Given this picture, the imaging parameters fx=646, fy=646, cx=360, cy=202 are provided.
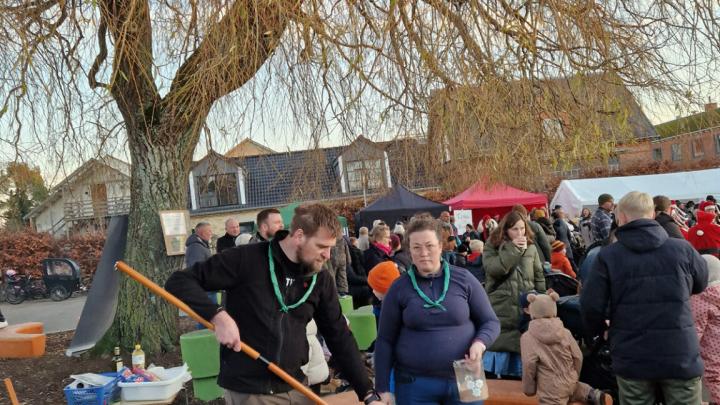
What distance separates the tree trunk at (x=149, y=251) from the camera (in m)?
7.69

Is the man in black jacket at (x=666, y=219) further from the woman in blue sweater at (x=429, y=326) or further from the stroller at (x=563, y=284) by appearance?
the woman in blue sweater at (x=429, y=326)

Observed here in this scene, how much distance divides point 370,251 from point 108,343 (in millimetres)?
3552

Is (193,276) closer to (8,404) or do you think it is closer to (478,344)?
(478,344)

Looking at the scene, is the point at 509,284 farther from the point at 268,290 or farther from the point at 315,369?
the point at 268,290

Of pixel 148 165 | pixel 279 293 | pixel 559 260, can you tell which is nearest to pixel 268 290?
pixel 279 293

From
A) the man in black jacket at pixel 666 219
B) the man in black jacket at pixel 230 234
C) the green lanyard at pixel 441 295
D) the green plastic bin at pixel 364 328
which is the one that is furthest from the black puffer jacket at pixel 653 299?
the man in black jacket at pixel 230 234

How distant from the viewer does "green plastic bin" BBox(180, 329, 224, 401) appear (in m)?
5.85

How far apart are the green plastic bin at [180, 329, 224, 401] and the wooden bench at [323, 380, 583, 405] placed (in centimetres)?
150

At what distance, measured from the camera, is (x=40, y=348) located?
8656 mm

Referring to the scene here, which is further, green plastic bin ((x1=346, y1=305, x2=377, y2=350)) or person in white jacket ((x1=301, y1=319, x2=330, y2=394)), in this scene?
green plastic bin ((x1=346, y1=305, x2=377, y2=350))

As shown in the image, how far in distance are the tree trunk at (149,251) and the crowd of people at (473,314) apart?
141 inches

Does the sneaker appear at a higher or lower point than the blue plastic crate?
lower

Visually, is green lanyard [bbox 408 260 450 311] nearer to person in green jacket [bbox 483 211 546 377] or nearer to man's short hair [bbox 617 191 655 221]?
man's short hair [bbox 617 191 655 221]

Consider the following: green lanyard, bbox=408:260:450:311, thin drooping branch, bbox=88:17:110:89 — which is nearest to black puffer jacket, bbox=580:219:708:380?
green lanyard, bbox=408:260:450:311
